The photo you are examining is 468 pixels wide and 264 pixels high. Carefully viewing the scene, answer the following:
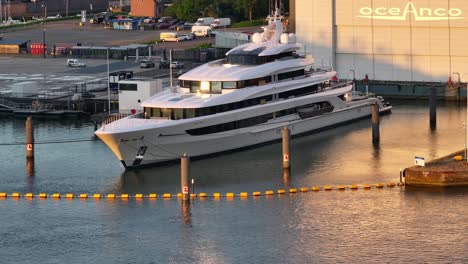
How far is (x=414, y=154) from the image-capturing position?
178 ft

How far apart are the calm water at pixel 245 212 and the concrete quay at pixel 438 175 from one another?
1.40 feet

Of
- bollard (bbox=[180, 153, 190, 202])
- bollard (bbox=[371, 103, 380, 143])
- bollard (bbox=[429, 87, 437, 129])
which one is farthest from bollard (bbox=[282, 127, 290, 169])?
bollard (bbox=[429, 87, 437, 129])

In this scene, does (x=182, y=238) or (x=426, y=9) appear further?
(x=426, y=9)

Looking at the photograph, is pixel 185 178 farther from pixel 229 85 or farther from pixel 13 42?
pixel 13 42

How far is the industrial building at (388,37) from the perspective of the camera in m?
67.8

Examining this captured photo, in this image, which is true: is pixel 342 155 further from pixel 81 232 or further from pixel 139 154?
pixel 81 232

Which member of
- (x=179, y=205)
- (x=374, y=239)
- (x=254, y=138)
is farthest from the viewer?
(x=254, y=138)

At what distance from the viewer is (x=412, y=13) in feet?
224

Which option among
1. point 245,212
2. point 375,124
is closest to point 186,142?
point 375,124

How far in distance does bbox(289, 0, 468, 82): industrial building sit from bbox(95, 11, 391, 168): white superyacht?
721 cm

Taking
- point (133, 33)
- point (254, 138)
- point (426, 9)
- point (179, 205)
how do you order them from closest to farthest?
point (179, 205) < point (254, 138) < point (426, 9) < point (133, 33)

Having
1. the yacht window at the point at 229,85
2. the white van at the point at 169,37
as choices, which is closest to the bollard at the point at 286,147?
the yacht window at the point at 229,85

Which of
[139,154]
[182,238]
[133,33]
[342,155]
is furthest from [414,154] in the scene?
[133,33]

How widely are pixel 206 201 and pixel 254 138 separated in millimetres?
9885
